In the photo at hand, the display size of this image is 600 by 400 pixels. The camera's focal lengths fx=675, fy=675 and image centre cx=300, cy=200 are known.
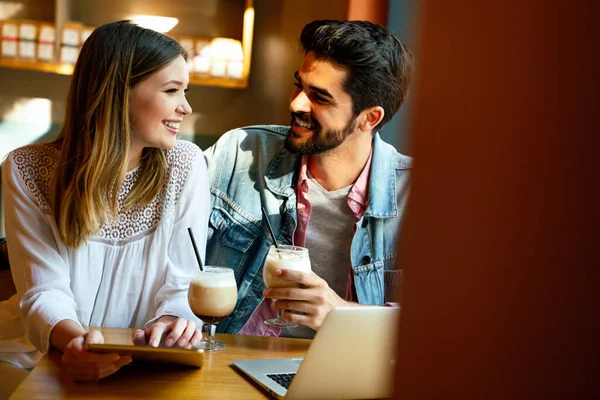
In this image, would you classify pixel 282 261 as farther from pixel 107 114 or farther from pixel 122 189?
pixel 107 114

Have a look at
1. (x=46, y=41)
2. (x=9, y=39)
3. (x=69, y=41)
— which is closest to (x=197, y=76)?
(x=69, y=41)

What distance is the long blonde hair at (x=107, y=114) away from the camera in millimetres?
1817

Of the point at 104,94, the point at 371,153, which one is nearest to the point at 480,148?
the point at 104,94

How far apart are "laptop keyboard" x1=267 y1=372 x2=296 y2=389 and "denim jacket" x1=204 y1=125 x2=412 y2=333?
0.78 meters

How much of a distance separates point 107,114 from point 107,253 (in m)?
0.38

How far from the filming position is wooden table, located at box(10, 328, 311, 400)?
118 cm

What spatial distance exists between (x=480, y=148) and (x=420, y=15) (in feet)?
0.21

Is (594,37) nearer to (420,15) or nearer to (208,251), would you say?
(420,15)

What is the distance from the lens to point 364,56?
2311mm

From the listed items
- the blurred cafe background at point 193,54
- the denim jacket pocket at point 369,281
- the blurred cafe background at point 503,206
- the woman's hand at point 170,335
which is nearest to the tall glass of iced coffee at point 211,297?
the woman's hand at point 170,335

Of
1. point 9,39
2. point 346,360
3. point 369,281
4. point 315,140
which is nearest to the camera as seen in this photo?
point 346,360

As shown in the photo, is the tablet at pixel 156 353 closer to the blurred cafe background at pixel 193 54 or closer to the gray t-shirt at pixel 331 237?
the gray t-shirt at pixel 331 237

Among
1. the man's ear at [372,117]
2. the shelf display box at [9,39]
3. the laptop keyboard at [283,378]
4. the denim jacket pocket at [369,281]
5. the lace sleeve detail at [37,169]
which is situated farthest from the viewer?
the shelf display box at [9,39]

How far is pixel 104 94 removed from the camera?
1.84 meters
